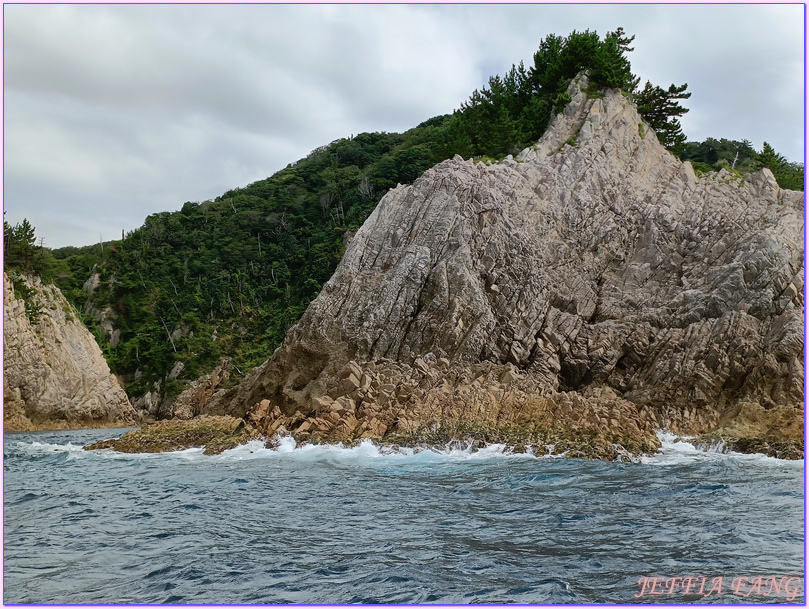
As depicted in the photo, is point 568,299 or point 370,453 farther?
point 568,299

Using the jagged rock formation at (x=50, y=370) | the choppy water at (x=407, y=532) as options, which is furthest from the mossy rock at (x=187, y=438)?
the jagged rock formation at (x=50, y=370)

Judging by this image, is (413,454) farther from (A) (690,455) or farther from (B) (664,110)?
(B) (664,110)

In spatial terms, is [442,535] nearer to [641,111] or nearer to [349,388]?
[349,388]

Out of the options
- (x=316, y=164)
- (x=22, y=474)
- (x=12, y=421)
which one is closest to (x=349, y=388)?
(x=22, y=474)

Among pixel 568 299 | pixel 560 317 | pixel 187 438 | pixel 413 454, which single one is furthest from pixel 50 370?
pixel 568 299

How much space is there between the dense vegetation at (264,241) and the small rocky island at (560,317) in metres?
7.36

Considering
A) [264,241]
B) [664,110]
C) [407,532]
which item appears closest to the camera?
[407,532]

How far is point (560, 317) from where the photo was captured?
28734 millimetres

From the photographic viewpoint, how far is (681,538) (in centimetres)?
1050

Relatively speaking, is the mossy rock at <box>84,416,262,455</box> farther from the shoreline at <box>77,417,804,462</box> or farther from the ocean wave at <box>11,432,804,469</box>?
the ocean wave at <box>11,432,804,469</box>

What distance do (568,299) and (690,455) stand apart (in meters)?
10.9

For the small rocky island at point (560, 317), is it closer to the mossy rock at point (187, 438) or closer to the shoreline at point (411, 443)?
the shoreline at point (411, 443)

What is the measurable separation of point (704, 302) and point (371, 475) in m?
17.4

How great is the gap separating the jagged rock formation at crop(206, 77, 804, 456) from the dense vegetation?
8.19 m
